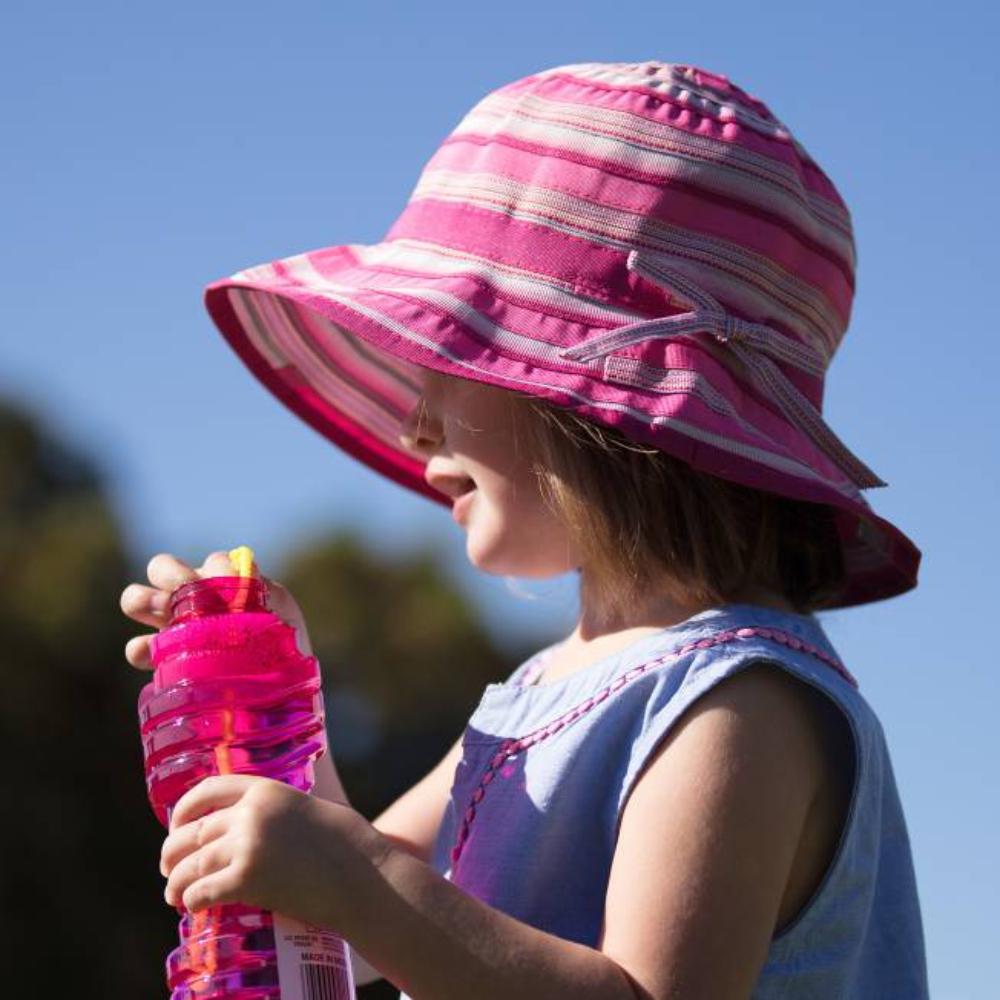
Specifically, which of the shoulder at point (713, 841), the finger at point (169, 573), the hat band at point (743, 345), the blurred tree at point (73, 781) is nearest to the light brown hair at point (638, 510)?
the hat band at point (743, 345)

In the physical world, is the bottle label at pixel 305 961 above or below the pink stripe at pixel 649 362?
below

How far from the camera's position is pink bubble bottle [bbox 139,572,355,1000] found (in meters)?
2.05

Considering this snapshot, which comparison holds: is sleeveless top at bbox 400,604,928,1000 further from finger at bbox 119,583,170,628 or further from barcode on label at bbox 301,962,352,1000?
finger at bbox 119,583,170,628

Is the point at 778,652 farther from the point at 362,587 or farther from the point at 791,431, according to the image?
the point at 362,587

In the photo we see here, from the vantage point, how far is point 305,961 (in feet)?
6.66

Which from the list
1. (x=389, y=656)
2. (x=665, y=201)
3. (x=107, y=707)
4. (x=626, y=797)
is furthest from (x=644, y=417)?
(x=389, y=656)

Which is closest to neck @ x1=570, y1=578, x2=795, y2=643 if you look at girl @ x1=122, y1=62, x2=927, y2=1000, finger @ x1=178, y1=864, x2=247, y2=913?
girl @ x1=122, y1=62, x2=927, y2=1000

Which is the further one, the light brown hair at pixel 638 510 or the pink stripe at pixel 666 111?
the pink stripe at pixel 666 111

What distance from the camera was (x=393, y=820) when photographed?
2859 mm

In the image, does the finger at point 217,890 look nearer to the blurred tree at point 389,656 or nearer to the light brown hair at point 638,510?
the light brown hair at point 638,510

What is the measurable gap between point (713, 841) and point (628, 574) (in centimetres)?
48

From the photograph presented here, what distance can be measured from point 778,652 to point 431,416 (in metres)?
0.64

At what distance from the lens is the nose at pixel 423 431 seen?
260 centimetres

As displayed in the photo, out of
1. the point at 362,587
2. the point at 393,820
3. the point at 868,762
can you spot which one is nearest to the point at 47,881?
the point at 362,587
